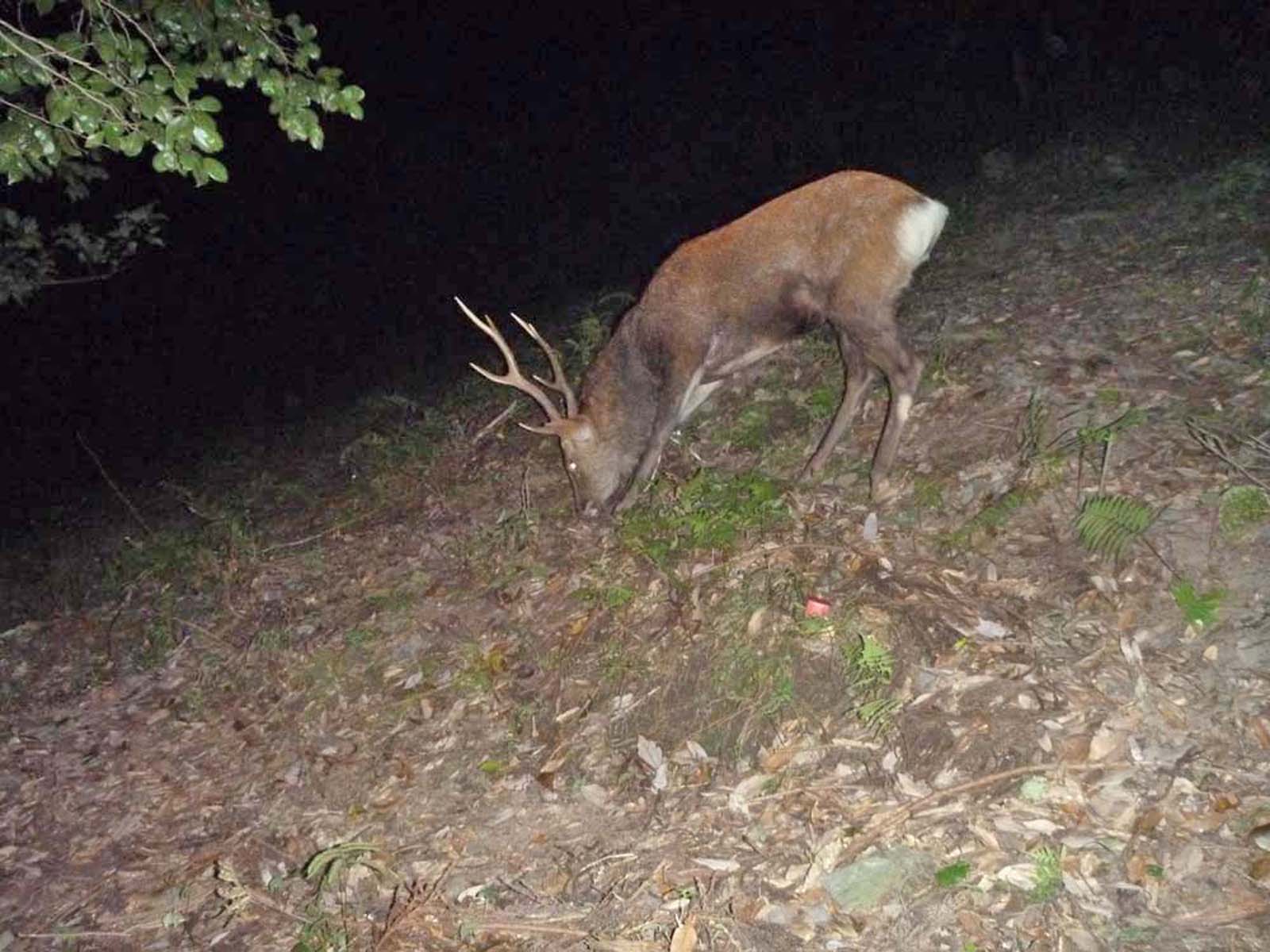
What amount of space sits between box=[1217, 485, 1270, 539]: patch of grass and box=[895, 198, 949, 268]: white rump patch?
1992 mm

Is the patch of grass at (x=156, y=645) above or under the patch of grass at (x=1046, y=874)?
above

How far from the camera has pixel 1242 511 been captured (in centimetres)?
467

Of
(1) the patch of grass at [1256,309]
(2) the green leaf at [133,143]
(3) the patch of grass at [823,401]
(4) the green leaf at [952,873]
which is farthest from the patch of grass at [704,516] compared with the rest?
(2) the green leaf at [133,143]

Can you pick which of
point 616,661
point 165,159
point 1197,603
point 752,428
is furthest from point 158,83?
point 752,428

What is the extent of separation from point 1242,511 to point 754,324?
278 cm

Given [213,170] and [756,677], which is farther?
[756,677]

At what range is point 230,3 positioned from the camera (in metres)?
3.67

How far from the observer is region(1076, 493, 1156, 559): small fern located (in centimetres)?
470

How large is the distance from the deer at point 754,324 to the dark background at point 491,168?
4.47 metres

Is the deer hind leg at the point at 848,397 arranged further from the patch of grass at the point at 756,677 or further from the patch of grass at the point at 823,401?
the patch of grass at the point at 756,677

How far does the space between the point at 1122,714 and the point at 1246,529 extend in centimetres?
115

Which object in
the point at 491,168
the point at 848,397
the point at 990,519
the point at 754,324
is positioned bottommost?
the point at 990,519

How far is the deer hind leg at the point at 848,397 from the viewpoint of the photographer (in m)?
6.23

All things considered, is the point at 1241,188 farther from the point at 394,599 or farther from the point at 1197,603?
the point at 394,599
